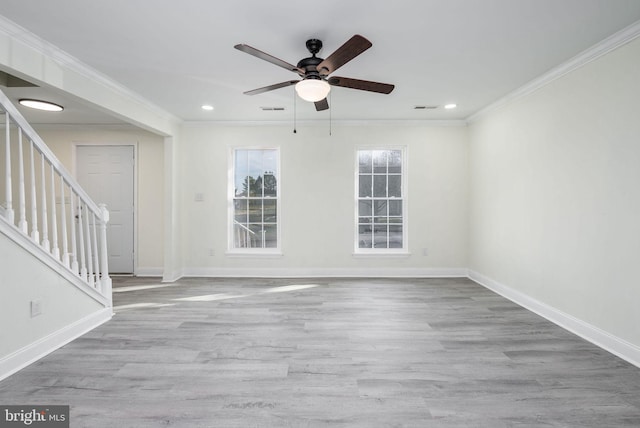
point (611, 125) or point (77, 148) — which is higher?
point (77, 148)

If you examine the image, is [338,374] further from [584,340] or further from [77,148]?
[77,148]

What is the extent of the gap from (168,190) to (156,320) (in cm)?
235

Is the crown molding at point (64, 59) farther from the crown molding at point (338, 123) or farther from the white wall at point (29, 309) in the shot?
the white wall at point (29, 309)

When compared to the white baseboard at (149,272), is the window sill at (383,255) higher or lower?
higher

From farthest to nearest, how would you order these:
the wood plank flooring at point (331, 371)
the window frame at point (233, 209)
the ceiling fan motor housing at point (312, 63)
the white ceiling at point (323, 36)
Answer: the window frame at point (233, 209) < the ceiling fan motor housing at point (312, 63) < the white ceiling at point (323, 36) < the wood plank flooring at point (331, 371)

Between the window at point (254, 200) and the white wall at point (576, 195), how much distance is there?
338 centimetres

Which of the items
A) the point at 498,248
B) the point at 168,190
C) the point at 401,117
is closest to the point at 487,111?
the point at 401,117

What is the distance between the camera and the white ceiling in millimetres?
2215

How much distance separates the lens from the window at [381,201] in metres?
5.32

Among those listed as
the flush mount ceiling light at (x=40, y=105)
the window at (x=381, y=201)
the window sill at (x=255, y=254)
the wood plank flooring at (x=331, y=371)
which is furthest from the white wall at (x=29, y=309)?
the window at (x=381, y=201)

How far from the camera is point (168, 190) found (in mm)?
4988

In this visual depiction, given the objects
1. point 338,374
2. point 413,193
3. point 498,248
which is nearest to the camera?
point 338,374

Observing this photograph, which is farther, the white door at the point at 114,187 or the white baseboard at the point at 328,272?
the white door at the point at 114,187

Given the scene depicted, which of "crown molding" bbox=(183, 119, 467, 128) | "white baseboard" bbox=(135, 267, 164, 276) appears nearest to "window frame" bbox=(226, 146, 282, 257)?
"crown molding" bbox=(183, 119, 467, 128)
